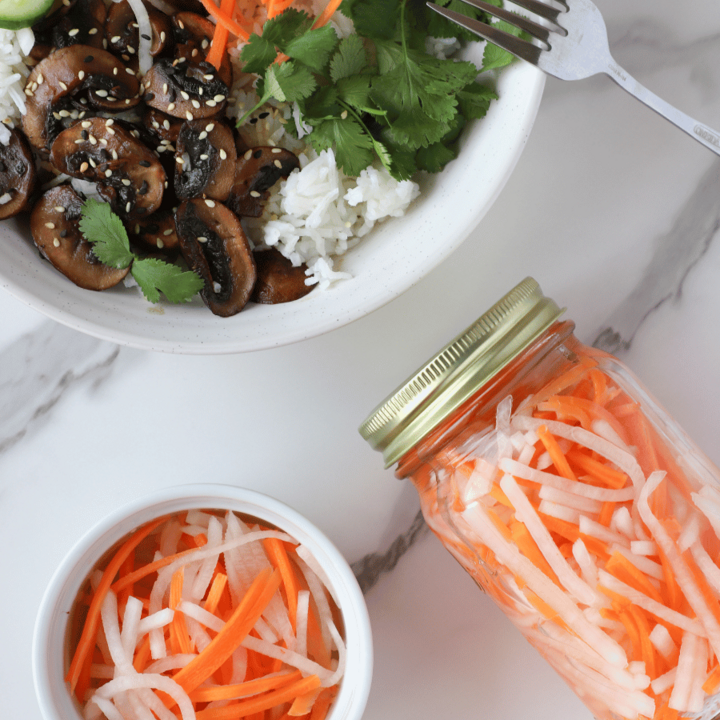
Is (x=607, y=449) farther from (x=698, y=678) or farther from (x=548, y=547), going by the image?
(x=698, y=678)

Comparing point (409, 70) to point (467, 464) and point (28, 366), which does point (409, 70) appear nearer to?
point (467, 464)

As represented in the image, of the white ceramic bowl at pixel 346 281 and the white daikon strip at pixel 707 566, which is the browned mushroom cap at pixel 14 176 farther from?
the white daikon strip at pixel 707 566

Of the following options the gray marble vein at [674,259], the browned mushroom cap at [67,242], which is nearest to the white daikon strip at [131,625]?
the browned mushroom cap at [67,242]

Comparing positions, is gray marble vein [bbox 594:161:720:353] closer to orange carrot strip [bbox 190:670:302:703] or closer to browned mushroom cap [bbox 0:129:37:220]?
orange carrot strip [bbox 190:670:302:703]

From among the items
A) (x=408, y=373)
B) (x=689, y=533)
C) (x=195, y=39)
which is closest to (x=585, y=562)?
(x=689, y=533)

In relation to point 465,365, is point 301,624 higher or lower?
lower

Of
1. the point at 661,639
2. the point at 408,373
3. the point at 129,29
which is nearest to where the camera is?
the point at 661,639

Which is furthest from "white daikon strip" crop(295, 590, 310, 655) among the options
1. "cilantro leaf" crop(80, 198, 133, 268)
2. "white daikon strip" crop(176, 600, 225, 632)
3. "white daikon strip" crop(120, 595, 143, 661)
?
"cilantro leaf" crop(80, 198, 133, 268)
